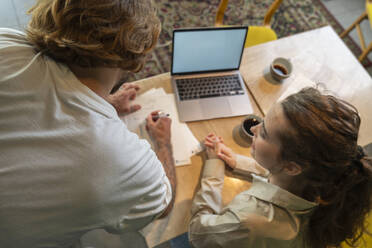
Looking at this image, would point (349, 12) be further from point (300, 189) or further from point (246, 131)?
point (300, 189)

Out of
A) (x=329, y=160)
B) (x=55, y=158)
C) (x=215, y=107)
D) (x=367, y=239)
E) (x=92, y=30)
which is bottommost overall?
(x=367, y=239)

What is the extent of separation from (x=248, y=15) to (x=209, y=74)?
156 centimetres

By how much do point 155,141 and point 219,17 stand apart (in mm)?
1050

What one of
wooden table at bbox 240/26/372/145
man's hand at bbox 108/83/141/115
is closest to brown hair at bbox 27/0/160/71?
man's hand at bbox 108/83/141/115

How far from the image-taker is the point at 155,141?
1.04 m

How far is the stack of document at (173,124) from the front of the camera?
105cm

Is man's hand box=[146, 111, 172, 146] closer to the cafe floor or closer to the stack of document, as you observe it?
the stack of document

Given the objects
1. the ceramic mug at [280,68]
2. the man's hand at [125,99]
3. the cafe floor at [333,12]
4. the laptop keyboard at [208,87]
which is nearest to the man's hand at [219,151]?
the laptop keyboard at [208,87]

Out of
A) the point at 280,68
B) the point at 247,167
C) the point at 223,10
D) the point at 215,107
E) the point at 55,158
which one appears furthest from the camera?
the point at 223,10

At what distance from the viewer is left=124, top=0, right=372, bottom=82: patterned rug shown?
7.73ft

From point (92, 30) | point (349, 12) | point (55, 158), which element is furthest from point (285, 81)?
point (349, 12)

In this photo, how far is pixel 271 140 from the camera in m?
0.86

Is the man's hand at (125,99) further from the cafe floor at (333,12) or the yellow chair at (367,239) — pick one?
the cafe floor at (333,12)

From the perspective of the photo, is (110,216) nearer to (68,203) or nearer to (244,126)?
(68,203)
